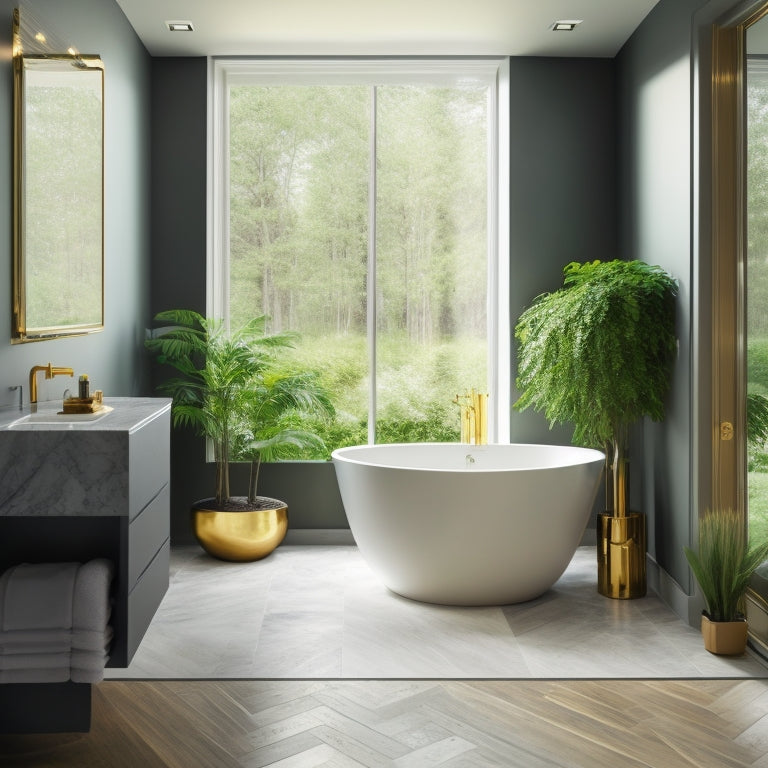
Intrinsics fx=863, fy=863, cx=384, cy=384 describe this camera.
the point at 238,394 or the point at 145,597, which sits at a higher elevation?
the point at 238,394

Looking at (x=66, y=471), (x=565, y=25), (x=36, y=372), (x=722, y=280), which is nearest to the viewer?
(x=66, y=471)

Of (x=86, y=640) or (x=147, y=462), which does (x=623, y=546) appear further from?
(x=86, y=640)

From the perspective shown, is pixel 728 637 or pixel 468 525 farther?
pixel 468 525

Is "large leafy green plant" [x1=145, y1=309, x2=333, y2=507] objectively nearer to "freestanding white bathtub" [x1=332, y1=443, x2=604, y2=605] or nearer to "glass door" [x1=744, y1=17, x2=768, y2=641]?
"freestanding white bathtub" [x1=332, y1=443, x2=604, y2=605]

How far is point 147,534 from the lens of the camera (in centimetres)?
249

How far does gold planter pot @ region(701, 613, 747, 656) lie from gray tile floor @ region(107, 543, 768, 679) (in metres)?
0.04

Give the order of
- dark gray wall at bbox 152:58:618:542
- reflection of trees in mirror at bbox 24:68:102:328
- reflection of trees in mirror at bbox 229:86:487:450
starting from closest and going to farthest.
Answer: reflection of trees in mirror at bbox 24:68:102:328 < dark gray wall at bbox 152:58:618:542 < reflection of trees in mirror at bbox 229:86:487:450

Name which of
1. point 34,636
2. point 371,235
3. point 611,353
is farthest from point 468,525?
point 371,235

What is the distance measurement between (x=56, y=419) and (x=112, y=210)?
5.58ft

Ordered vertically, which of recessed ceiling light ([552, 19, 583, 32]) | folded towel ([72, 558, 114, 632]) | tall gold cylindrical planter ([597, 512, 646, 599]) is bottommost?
tall gold cylindrical planter ([597, 512, 646, 599])

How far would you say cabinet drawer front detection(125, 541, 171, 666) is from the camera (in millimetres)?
2338

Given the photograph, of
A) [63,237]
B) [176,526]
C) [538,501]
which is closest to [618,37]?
[538,501]

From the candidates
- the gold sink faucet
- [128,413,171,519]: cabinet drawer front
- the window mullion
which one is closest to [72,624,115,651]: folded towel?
[128,413,171,519]: cabinet drawer front

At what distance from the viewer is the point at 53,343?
3137 mm
